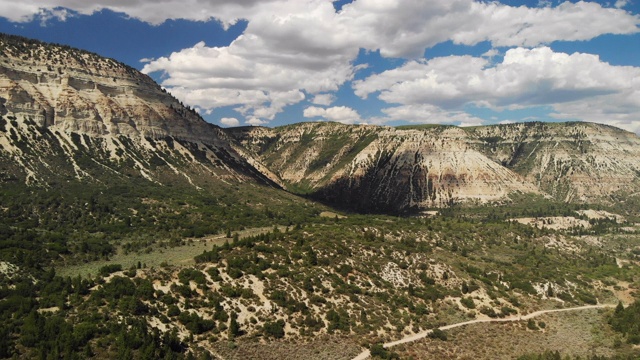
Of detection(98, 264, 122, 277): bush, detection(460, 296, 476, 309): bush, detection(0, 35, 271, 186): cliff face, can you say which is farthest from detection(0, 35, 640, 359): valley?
detection(0, 35, 271, 186): cliff face

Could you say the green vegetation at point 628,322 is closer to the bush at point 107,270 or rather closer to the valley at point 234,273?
the valley at point 234,273

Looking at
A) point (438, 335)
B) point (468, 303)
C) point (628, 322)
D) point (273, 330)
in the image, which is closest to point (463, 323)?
point (468, 303)

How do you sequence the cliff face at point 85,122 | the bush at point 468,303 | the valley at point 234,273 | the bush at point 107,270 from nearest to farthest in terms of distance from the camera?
the valley at point 234,273
the bush at point 107,270
the bush at point 468,303
the cliff face at point 85,122

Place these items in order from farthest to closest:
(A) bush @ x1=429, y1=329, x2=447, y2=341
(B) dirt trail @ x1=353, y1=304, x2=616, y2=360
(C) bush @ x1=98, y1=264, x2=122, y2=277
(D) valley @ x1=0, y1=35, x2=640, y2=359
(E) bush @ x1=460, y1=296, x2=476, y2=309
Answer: (E) bush @ x1=460, y1=296, x2=476, y2=309 → (A) bush @ x1=429, y1=329, x2=447, y2=341 → (C) bush @ x1=98, y1=264, x2=122, y2=277 → (B) dirt trail @ x1=353, y1=304, x2=616, y2=360 → (D) valley @ x1=0, y1=35, x2=640, y2=359

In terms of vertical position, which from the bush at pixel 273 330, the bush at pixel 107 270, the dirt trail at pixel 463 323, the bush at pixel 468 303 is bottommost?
the dirt trail at pixel 463 323

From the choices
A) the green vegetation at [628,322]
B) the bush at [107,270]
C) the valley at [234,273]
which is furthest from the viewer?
the green vegetation at [628,322]

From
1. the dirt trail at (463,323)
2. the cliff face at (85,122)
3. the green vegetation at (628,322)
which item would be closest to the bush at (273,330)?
the dirt trail at (463,323)

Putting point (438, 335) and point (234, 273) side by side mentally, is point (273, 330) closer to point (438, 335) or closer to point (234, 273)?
point (234, 273)

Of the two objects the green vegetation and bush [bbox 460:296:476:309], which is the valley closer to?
bush [bbox 460:296:476:309]

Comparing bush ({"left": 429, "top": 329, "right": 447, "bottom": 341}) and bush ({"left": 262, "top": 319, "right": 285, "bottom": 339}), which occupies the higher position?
bush ({"left": 262, "top": 319, "right": 285, "bottom": 339})

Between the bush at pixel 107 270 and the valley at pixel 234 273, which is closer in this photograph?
the valley at pixel 234 273

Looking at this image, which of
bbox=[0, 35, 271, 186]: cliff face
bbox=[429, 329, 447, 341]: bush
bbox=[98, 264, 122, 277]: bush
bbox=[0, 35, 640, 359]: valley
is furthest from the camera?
bbox=[0, 35, 271, 186]: cliff face
